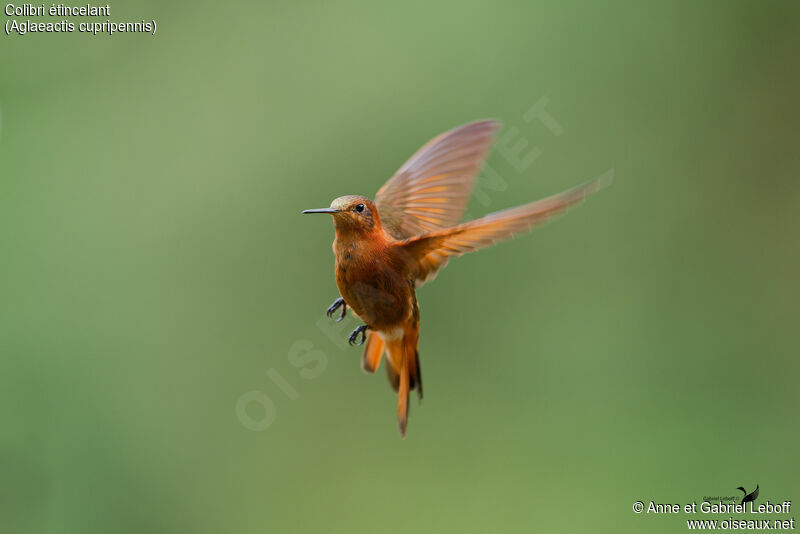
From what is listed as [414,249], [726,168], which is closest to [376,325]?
[414,249]

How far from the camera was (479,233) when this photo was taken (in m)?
1.20

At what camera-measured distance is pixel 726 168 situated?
3988mm

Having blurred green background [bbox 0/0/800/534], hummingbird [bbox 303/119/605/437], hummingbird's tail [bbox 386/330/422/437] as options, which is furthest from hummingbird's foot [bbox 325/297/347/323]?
blurred green background [bbox 0/0/800/534]

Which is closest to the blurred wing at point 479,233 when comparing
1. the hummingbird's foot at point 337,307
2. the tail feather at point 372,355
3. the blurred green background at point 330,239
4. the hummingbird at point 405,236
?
the hummingbird at point 405,236

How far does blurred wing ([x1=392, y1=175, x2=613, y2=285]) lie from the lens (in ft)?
3.06

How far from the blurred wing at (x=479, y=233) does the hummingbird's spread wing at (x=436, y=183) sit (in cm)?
19

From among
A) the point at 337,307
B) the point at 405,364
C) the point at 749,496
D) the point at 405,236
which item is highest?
the point at 405,236

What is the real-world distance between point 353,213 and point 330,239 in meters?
2.22

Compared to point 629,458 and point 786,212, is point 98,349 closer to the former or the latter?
point 629,458

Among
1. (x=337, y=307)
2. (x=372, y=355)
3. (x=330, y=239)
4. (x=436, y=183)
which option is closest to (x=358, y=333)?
(x=337, y=307)

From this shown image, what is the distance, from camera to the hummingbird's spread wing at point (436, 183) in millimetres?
1425

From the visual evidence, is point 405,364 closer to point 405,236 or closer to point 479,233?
point 405,236

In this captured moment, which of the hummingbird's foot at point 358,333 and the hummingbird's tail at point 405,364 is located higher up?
the hummingbird's foot at point 358,333

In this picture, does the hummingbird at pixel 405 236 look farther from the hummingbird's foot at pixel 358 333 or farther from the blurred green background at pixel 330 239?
the blurred green background at pixel 330 239
